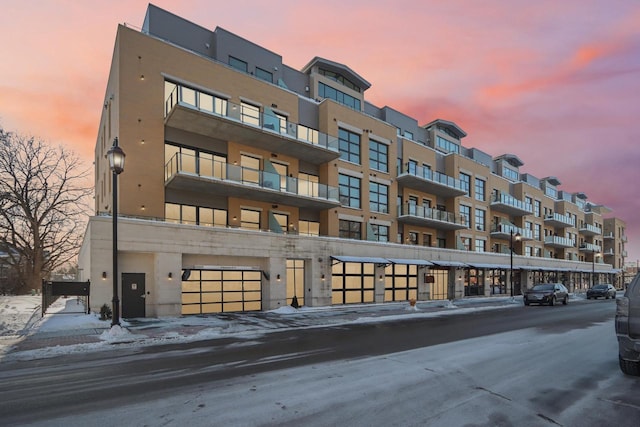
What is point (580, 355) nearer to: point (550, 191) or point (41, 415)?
point (41, 415)

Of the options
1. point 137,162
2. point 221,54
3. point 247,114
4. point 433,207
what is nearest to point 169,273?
point 137,162

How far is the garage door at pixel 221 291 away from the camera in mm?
19812

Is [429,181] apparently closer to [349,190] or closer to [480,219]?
[349,190]

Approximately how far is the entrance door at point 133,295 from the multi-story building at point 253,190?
1.9 inches

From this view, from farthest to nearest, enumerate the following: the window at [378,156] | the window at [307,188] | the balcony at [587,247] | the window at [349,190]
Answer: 1. the balcony at [587,247]
2. the window at [378,156]
3. the window at [349,190]
4. the window at [307,188]

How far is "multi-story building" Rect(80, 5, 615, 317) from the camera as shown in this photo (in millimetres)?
19266

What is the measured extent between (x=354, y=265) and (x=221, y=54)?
17.1 m

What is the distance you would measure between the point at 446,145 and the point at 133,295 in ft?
121

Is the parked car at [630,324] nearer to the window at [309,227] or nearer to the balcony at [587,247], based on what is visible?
the window at [309,227]

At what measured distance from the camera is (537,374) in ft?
25.5

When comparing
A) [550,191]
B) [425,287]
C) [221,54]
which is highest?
[221,54]

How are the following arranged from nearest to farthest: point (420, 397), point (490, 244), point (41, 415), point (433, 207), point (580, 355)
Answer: point (41, 415), point (420, 397), point (580, 355), point (433, 207), point (490, 244)

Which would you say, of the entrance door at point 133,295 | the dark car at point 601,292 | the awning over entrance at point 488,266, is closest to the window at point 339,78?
the awning over entrance at point 488,266

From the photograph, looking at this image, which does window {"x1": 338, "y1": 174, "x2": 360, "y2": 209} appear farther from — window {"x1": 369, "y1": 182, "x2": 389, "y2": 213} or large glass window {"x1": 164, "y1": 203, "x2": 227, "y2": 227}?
large glass window {"x1": 164, "y1": 203, "x2": 227, "y2": 227}
